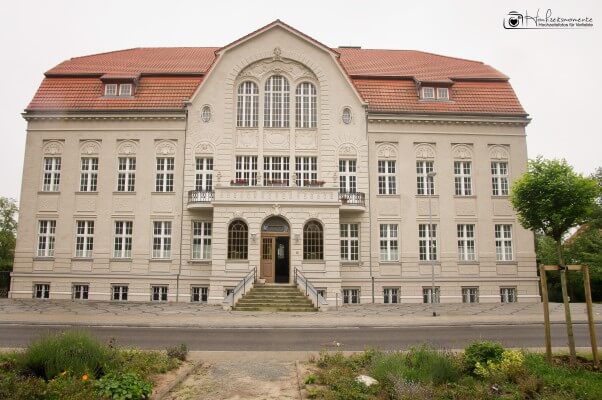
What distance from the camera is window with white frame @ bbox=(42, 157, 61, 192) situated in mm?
30047

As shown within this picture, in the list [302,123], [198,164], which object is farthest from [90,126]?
[302,123]

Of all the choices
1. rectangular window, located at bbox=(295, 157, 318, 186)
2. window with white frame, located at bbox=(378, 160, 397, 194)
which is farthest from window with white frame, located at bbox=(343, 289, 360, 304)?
rectangular window, located at bbox=(295, 157, 318, 186)

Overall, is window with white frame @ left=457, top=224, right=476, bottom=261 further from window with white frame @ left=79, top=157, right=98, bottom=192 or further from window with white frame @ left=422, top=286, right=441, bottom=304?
window with white frame @ left=79, top=157, right=98, bottom=192

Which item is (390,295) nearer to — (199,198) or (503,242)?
(503,242)

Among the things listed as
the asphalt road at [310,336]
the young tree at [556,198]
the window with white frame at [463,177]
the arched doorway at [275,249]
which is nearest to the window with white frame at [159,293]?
the arched doorway at [275,249]

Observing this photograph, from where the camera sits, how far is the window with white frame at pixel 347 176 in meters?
29.6

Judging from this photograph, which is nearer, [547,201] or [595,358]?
[595,358]

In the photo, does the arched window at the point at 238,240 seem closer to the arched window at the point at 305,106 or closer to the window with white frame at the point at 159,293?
the window with white frame at the point at 159,293

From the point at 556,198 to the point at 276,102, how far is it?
21473 millimetres

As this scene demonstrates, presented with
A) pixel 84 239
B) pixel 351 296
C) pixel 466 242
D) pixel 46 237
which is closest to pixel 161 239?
pixel 84 239

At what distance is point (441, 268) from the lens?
29188mm

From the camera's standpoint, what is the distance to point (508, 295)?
96.4 feet

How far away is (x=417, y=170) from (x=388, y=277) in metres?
7.49

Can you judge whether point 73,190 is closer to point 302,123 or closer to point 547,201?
point 302,123
